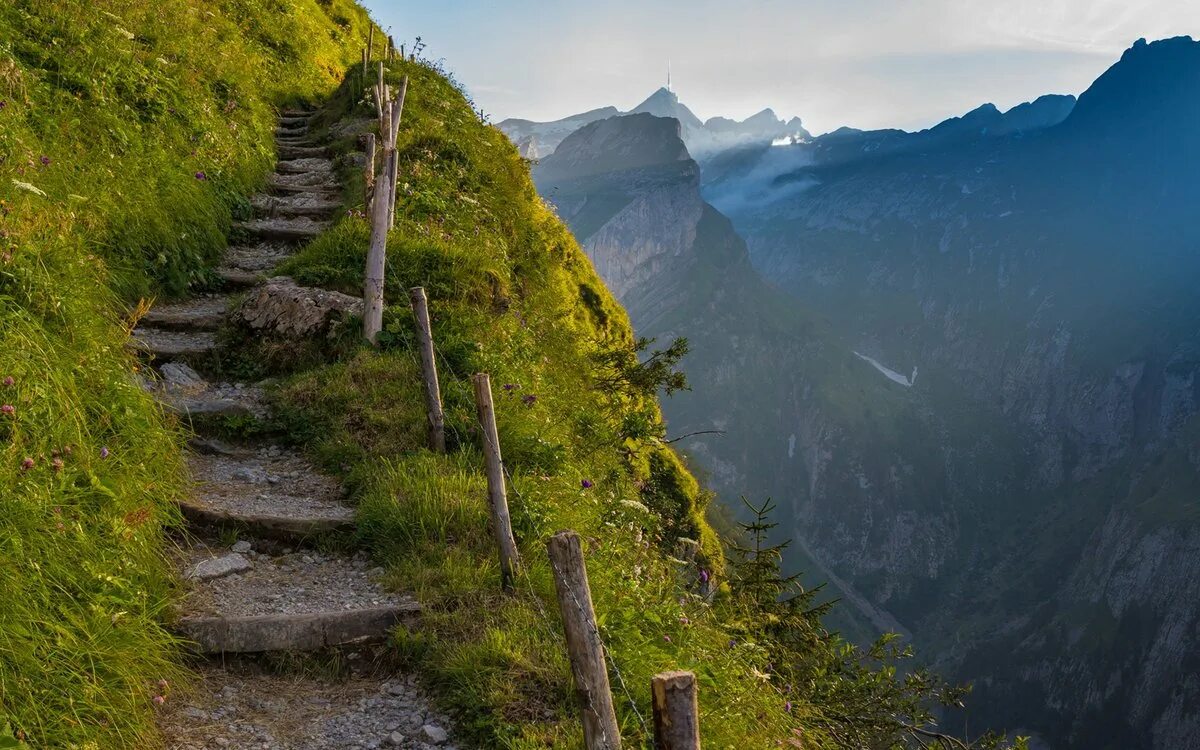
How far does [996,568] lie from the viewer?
16175 cm

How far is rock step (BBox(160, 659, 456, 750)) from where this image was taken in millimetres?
4113

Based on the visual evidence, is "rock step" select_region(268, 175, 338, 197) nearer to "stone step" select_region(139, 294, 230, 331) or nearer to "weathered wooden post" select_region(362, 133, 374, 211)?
"weathered wooden post" select_region(362, 133, 374, 211)

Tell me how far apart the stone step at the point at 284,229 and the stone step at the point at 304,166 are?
2.69 m

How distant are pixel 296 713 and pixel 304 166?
13766 mm

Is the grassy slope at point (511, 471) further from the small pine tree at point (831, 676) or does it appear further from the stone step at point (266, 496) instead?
the small pine tree at point (831, 676)

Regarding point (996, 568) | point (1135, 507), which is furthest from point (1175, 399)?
point (996, 568)

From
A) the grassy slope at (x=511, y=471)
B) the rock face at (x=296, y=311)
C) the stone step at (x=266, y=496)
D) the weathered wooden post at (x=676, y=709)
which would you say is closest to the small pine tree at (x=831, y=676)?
the grassy slope at (x=511, y=471)

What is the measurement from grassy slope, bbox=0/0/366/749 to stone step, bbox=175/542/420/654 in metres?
0.36

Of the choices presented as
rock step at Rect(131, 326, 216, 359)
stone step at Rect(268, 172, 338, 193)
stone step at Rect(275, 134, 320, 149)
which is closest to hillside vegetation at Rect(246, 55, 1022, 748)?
rock step at Rect(131, 326, 216, 359)

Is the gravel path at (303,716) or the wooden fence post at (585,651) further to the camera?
the gravel path at (303,716)

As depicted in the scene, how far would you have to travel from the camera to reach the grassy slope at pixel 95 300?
3676mm

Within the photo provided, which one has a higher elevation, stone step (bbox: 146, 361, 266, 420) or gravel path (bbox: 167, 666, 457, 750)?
stone step (bbox: 146, 361, 266, 420)

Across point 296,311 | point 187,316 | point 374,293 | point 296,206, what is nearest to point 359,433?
point 374,293

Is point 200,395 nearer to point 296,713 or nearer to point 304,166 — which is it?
point 296,713
